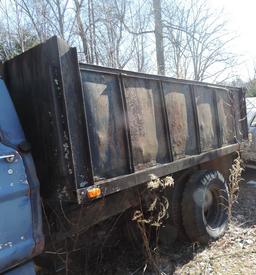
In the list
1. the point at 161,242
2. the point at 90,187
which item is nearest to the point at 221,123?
the point at 161,242

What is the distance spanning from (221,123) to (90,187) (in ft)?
9.77

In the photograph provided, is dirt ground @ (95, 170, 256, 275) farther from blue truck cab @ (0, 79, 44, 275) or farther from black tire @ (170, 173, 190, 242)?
blue truck cab @ (0, 79, 44, 275)

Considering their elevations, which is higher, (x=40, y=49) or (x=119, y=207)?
(x=40, y=49)

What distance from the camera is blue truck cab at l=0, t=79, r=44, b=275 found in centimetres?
225

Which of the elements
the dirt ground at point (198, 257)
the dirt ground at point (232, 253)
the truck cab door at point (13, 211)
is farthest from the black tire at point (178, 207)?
the truck cab door at point (13, 211)

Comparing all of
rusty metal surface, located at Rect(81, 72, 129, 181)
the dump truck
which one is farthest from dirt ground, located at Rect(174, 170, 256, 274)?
rusty metal surface, located at Rect(81, 72, 129, 181)

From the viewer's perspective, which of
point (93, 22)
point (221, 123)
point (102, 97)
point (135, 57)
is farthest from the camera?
point (135, 57)

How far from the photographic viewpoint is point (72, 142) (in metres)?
2.52

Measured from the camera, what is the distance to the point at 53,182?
2602 millimetres

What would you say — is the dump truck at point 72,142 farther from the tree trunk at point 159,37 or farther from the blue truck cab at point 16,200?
the tree trunk at point 159,37

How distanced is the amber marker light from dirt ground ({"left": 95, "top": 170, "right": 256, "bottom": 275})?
1.31m

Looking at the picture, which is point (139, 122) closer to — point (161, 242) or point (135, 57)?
point (161, 242)

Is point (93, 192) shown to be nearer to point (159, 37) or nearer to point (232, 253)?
point (232, 253)

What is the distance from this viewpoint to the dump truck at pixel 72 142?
94.3 inches
